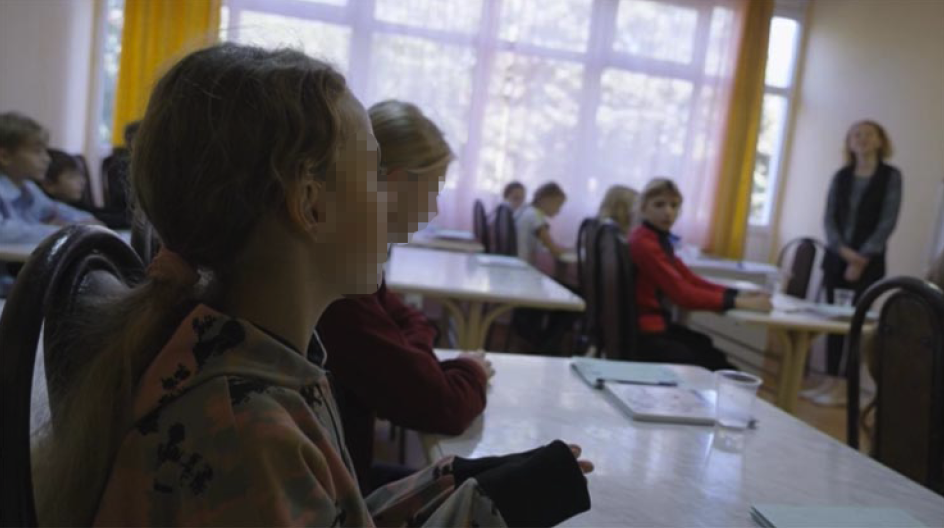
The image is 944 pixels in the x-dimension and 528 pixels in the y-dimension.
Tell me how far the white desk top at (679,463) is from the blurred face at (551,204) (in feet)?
11.9

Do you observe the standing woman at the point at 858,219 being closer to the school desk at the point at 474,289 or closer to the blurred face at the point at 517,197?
the school desk at the point at 474,289

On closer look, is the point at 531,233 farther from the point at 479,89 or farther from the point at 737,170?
the point at 737,170

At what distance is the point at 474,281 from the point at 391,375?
4.94ft

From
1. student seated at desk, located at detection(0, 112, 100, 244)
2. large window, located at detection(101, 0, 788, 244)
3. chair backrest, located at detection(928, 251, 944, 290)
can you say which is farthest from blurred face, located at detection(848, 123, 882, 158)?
large window, located at detection(101, 0, 788, 244)

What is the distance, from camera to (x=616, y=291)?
2.37 m

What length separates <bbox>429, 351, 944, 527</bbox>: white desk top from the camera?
78cm

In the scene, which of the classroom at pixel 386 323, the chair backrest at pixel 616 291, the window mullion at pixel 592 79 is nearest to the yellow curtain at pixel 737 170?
the window mullion at pixel 592 79

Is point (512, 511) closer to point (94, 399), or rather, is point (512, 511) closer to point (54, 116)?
point (94, 399)

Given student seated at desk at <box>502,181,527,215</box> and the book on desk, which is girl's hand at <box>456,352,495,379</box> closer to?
the book on desk

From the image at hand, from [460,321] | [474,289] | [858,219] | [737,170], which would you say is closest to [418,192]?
[474,289]

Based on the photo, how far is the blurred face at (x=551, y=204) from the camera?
4.73m

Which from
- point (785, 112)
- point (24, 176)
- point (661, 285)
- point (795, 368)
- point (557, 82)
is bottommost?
point (795, 368)

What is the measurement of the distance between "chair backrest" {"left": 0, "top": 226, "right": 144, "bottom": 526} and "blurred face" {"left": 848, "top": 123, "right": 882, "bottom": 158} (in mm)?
1864

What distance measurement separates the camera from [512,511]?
643 millimetres
